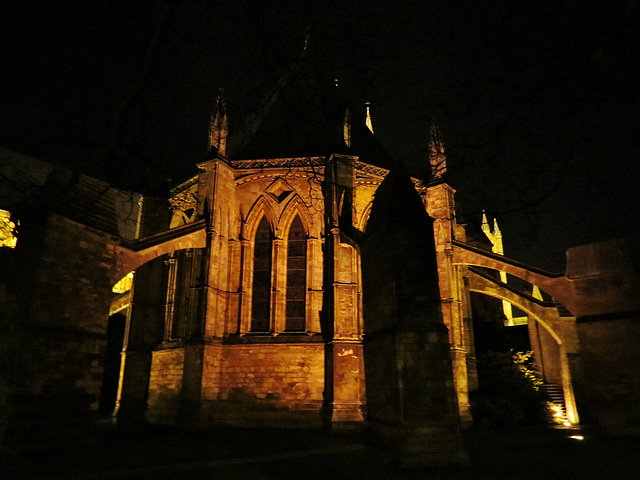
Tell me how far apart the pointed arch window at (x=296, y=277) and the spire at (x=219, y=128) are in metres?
3.56

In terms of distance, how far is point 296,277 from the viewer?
47.4ft

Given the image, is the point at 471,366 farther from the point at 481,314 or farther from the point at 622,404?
the point at 481,314

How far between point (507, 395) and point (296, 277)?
903 centimetres

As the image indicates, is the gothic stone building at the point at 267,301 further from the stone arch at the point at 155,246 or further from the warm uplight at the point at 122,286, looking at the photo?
the warm uplight at the point at 122,286

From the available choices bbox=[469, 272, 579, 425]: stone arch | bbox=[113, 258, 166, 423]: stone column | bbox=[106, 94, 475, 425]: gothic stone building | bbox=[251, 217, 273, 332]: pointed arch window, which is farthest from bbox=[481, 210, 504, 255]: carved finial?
bbox=[113, 258, 166, 423]: stone column

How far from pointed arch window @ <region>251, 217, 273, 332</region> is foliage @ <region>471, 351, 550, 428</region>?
734 centimetres

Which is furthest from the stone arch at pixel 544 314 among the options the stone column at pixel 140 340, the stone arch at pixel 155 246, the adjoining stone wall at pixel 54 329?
the adjoining stone wall at pixel 54 329

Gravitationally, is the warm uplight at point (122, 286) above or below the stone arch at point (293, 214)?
below

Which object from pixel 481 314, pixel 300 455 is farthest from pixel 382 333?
pixel 481 314

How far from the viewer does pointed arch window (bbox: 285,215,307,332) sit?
1399cm

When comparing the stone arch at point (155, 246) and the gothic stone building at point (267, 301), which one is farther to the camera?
the gothic stone building at point (267, 301)

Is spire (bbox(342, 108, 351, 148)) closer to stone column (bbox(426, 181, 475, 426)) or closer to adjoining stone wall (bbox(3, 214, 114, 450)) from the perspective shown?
stone column (bbox(426, 181, 475, 426))

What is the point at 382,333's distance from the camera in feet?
25.3

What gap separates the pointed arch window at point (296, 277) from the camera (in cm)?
1399
